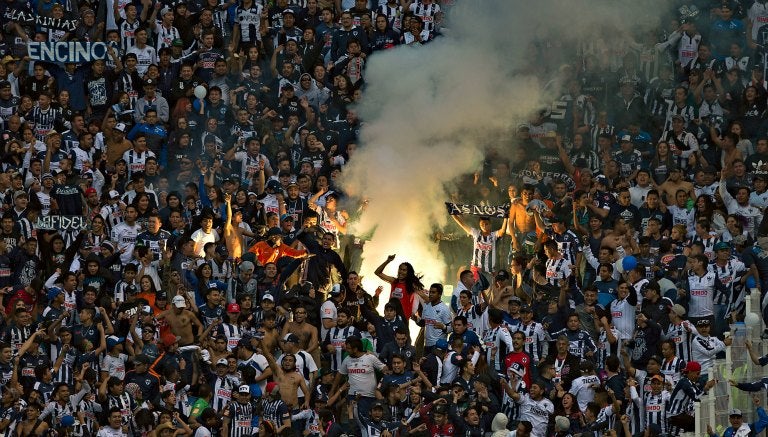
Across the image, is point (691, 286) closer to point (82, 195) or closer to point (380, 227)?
point (380, 227)

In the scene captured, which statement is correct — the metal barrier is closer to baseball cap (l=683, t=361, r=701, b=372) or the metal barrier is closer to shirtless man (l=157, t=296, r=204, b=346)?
baseball cap (l=683, t=361, r=701, b=372)

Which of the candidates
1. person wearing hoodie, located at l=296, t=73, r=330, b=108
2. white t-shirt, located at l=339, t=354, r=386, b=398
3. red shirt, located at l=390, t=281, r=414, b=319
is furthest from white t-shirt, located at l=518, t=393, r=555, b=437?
person wearing hoodie, located at l=296, t=73, r=330, b=108

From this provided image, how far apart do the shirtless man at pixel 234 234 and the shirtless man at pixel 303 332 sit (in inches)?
71.9

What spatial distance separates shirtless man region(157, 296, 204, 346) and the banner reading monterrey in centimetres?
598

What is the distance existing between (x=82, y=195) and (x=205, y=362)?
407cm

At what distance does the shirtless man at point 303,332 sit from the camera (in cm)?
2517

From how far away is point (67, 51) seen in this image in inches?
1184

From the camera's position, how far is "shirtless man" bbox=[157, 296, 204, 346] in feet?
83.0

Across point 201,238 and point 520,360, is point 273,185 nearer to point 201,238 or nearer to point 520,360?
point 201,238

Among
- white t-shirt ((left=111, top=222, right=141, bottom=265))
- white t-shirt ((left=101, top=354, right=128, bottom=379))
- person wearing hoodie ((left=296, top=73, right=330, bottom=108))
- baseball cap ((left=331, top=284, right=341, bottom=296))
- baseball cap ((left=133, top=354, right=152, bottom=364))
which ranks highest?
Result: person wearing hoodie ((left=296, top=73, right=330, bottom=108))

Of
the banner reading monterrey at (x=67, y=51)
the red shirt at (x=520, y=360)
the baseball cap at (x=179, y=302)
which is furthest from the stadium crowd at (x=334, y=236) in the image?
the baseball cap at (x=179, y=302)

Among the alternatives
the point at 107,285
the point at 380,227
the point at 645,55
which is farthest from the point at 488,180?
the point at 107,285

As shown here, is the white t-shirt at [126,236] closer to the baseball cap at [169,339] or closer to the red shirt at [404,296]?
the baseball cap at [169,339]

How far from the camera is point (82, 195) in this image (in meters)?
27.8
